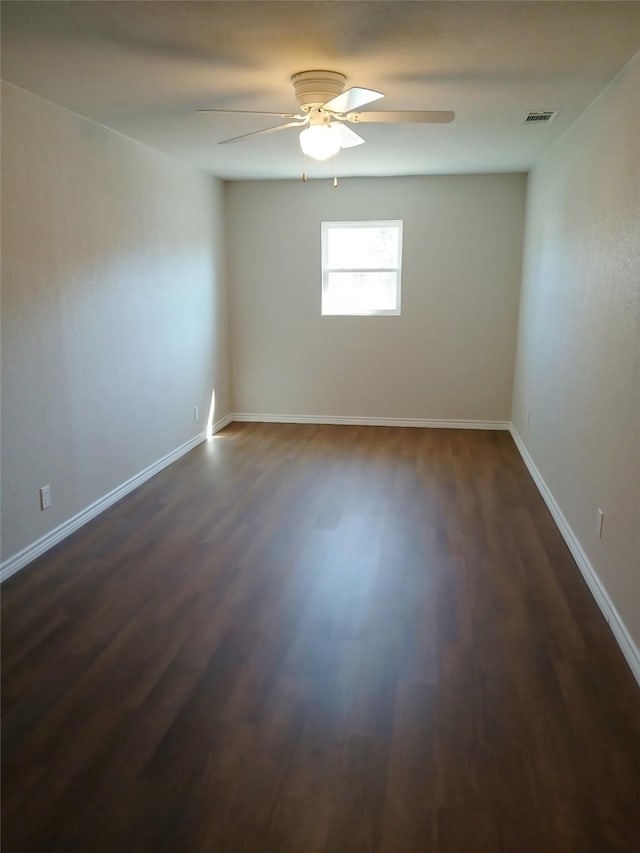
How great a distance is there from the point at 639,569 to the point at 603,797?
86 centimetres

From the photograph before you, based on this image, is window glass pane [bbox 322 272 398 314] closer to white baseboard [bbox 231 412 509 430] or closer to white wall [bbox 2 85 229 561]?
white baseboard [bbox 231 412 509 430]

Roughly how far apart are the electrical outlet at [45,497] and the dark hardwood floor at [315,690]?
10.5 inches

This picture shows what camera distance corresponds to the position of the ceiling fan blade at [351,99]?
256 centimetres

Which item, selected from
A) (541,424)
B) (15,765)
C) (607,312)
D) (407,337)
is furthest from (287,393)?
(15,765)

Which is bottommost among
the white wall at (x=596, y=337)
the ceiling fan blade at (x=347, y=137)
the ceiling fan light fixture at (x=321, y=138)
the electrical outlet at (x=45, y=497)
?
the electrical outlet at (x=45, y=497)

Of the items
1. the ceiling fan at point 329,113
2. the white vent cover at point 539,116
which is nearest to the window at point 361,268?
the white vent cover at point 539,116

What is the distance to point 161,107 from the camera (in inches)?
135

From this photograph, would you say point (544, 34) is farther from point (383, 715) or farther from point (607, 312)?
point (383, 715)

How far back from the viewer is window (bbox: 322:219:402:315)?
6.20 m

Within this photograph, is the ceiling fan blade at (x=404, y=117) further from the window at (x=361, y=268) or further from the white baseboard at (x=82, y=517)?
the window at (x=361, y=268)

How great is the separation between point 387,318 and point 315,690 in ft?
14.7

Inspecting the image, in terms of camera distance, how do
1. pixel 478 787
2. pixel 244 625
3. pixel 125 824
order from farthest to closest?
Result: pixel 244 625 < pixel 478 787 < pixel 125 824

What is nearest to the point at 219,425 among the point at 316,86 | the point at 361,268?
the point at 361,268

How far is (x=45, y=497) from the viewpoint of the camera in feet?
11.3
